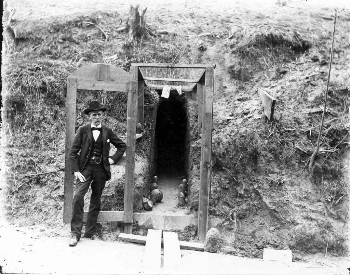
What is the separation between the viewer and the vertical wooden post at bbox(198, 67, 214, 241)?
683 centimetres

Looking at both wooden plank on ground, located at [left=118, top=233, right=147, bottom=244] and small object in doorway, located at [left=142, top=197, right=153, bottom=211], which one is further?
small object in doorway, located at [left=142, top=197, right=153, bottom=211]

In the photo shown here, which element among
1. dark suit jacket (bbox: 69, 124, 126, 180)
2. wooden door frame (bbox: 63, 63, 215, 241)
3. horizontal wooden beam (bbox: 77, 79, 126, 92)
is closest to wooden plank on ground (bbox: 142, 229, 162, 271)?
wooden door frame (bbox: 63, 63, 215, 241)

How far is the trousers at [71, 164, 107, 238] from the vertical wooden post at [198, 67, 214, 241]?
1.70m

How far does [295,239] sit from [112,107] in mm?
4641

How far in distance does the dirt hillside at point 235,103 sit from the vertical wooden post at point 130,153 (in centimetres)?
40

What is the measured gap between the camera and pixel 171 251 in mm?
5871

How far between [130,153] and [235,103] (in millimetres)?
3335

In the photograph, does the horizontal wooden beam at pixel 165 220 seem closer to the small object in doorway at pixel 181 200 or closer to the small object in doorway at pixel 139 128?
the small object in doorway at pixel 181 200

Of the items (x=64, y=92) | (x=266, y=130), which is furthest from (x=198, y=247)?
(x=64, y=92)

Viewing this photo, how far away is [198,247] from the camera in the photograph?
6246 mm

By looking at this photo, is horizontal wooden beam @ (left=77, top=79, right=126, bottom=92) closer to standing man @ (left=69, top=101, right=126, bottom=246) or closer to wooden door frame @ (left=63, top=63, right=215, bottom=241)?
wooden door frame @ (left=63, top=63, right=215, bottom=241)

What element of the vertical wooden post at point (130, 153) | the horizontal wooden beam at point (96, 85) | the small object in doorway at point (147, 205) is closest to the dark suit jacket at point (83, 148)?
the vertical wooden post at point (130, 153)

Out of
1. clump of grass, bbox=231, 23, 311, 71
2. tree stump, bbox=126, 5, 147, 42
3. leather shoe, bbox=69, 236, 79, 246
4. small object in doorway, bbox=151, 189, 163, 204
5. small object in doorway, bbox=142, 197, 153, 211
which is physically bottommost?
leather shoe, bbox=69, 236, 79, 246

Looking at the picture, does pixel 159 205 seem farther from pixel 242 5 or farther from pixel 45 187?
pixel 242 5
